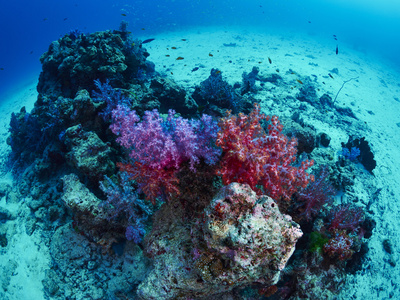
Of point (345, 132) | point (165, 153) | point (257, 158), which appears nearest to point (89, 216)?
point (165, 153)

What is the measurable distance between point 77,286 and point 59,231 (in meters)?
1.30

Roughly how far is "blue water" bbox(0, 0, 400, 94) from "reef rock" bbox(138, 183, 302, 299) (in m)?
14.9

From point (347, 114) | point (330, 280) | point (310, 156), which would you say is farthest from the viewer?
point (347, 114)

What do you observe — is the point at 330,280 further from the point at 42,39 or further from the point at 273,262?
the point at 42,39

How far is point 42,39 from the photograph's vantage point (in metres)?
60.6

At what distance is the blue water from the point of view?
131 feet

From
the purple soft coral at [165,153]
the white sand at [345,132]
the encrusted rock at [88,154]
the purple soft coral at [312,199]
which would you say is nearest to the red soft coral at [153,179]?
the purple soft coral at [165,153]

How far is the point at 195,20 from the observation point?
47.0 m

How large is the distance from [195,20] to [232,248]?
55.3 metres

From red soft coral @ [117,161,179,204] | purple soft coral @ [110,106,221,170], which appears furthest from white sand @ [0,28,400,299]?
purple soft coral @ [110,106,221,170]

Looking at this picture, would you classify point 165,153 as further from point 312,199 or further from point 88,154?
point 312,199

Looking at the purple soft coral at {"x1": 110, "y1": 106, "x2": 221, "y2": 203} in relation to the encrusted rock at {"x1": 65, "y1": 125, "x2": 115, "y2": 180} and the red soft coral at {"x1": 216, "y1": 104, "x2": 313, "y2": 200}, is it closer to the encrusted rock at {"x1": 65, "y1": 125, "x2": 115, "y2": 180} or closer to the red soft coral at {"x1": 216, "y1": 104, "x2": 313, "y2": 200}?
the red soft coral at {"x1": 216, "y1": 104, "x2": 313, "y2": 200}

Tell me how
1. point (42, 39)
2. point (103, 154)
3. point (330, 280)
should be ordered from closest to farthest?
point (330, 280) → point (103, 154) → point (42, 39)

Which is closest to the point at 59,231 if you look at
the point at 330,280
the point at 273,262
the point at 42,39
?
the point at 273,262
